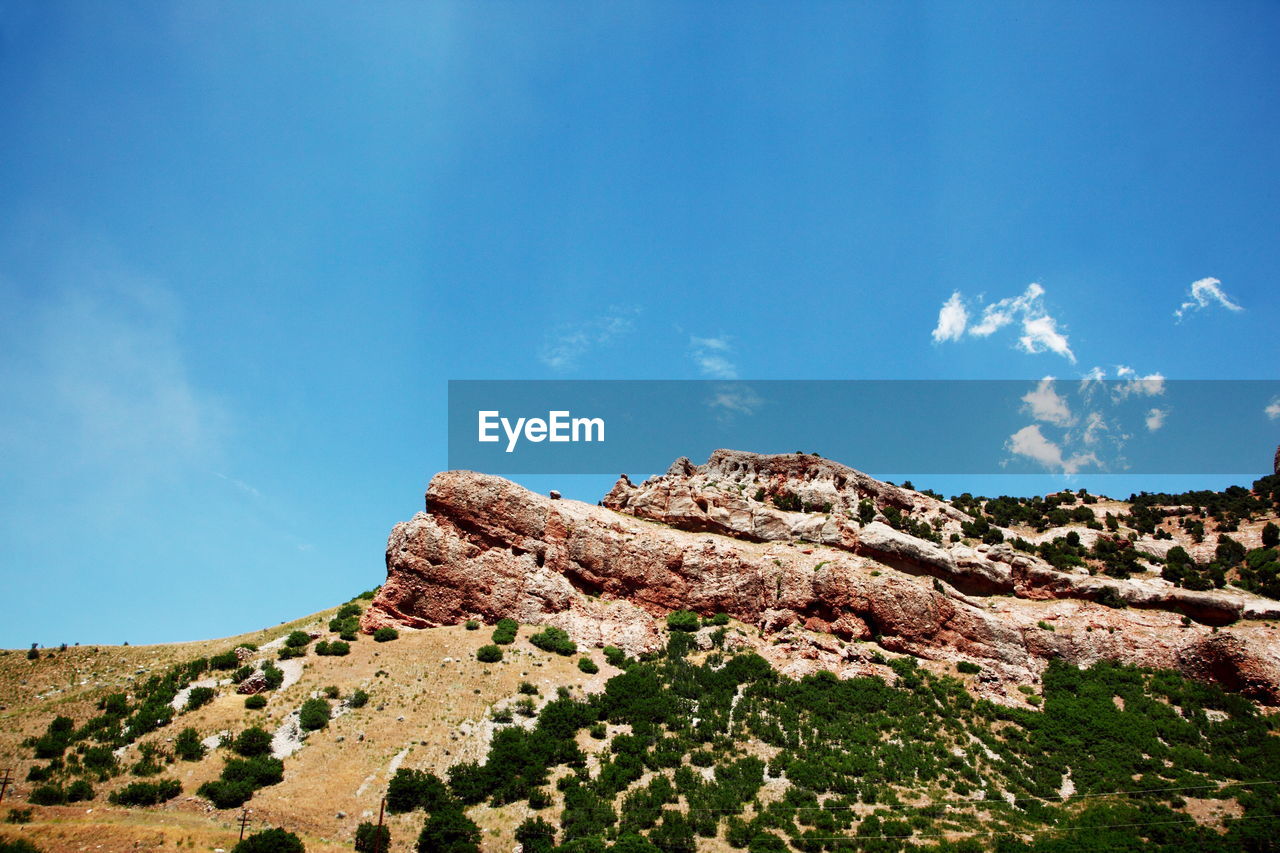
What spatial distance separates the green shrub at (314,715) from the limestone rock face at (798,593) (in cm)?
912

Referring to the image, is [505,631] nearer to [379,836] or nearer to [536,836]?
[536,836]

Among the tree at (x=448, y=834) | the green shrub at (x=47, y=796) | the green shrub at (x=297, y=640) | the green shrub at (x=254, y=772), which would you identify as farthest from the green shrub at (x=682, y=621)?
the green shrub at (x=47, y=796)

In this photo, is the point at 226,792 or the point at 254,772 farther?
the point at 254,772

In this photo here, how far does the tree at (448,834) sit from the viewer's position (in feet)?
86.7

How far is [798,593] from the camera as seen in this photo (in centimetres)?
4781

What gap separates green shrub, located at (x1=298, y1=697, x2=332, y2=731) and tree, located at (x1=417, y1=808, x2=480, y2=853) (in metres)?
9.27

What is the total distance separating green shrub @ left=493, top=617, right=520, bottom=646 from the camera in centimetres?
4270

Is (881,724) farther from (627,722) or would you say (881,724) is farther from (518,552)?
(518,552)

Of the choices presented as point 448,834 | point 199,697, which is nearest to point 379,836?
point 448,834

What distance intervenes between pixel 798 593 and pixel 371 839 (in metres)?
31.9

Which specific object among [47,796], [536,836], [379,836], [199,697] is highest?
[199,697]

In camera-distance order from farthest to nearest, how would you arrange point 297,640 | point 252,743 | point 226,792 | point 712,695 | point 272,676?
point 297,640
point 712,695
point 272,676
point 252,743
point 226,792

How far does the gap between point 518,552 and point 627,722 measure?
16.3 meters

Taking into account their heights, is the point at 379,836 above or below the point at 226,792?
below
